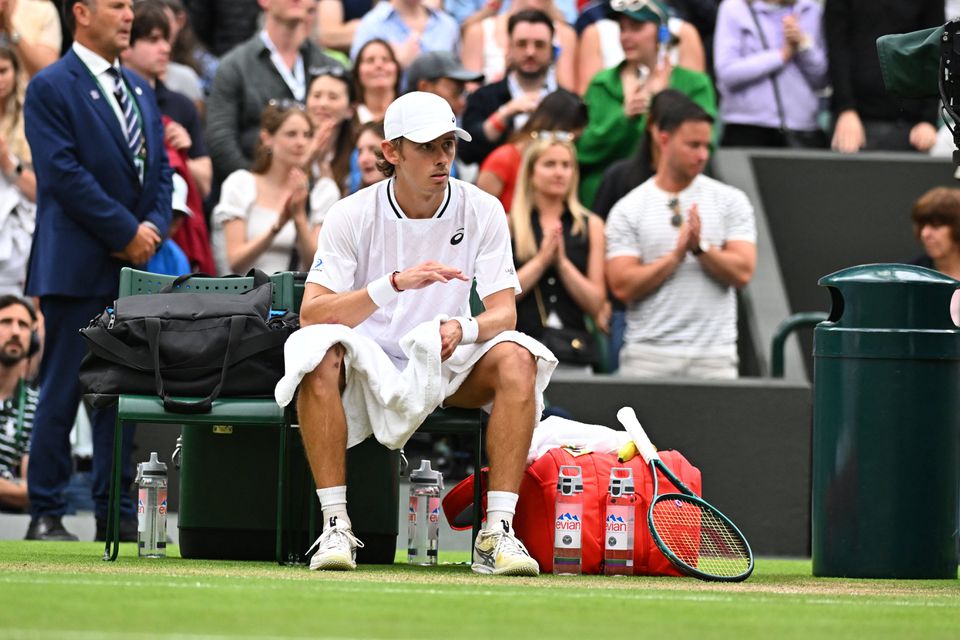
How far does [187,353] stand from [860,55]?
6.82m

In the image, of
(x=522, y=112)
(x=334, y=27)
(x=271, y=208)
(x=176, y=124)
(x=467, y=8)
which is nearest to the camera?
(x=271, y=208)

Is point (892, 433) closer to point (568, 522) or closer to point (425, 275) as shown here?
point (568, 522)

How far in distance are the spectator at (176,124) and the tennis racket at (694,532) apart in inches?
163

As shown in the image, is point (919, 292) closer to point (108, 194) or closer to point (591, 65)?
point (108, 194)

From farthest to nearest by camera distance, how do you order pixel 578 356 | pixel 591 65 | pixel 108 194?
pixel 591 65, pixel 578 356, pixel 108 194

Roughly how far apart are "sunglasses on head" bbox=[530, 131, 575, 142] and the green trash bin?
10.9ft

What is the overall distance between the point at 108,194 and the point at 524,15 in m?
3.65

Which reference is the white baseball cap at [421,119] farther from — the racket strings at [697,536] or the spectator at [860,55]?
the spectator at [860,55]

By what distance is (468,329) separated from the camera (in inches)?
286

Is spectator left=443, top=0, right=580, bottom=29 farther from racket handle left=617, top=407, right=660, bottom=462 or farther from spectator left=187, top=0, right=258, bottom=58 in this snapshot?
racket handle left=617, top=407, right=660, bottom=462

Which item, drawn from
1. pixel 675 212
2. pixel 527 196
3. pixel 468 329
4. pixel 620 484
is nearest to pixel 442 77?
pixel 527 196

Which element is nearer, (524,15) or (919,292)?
(919,292)

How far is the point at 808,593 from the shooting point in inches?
261

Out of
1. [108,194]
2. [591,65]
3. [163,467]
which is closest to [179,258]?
[108,194]
